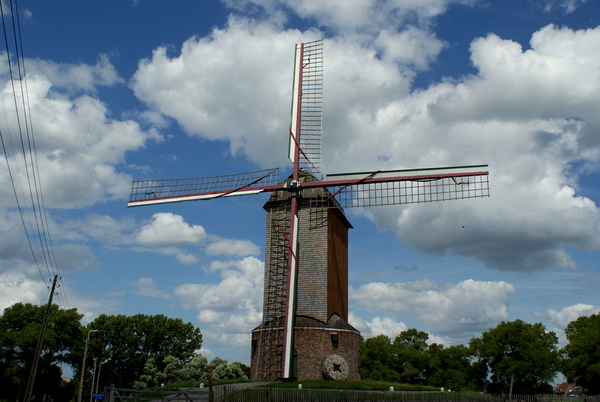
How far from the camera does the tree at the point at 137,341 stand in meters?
58.0

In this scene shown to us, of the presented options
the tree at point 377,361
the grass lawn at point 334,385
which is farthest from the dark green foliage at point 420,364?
the grass lawn at point 334,385

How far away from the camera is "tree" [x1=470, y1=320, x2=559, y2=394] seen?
47594mm

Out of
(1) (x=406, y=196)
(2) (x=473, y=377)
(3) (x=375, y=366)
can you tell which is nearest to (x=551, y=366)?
(2) (x=473, y=377)

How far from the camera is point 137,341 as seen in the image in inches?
2324

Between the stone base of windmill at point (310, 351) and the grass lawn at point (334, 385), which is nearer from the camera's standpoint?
the grass lawn at point (334, 385)

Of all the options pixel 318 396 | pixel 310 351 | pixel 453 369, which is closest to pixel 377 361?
pixel 453 369

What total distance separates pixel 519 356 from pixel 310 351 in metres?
32.0

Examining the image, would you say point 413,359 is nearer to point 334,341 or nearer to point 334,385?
point 334,341

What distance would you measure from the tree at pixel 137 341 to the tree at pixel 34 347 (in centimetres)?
417

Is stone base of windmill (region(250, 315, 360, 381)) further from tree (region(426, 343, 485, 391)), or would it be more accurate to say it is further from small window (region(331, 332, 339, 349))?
tree (region(426, 343, 485, 391))

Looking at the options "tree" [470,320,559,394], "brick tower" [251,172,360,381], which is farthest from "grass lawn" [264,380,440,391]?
"tree" [470,320,559,394]

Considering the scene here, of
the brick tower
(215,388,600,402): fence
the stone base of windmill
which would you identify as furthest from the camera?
the brick tower

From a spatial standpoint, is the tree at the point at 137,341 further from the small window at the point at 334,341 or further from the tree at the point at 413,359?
the small window at the point at 334,341

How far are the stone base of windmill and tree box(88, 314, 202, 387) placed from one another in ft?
112
